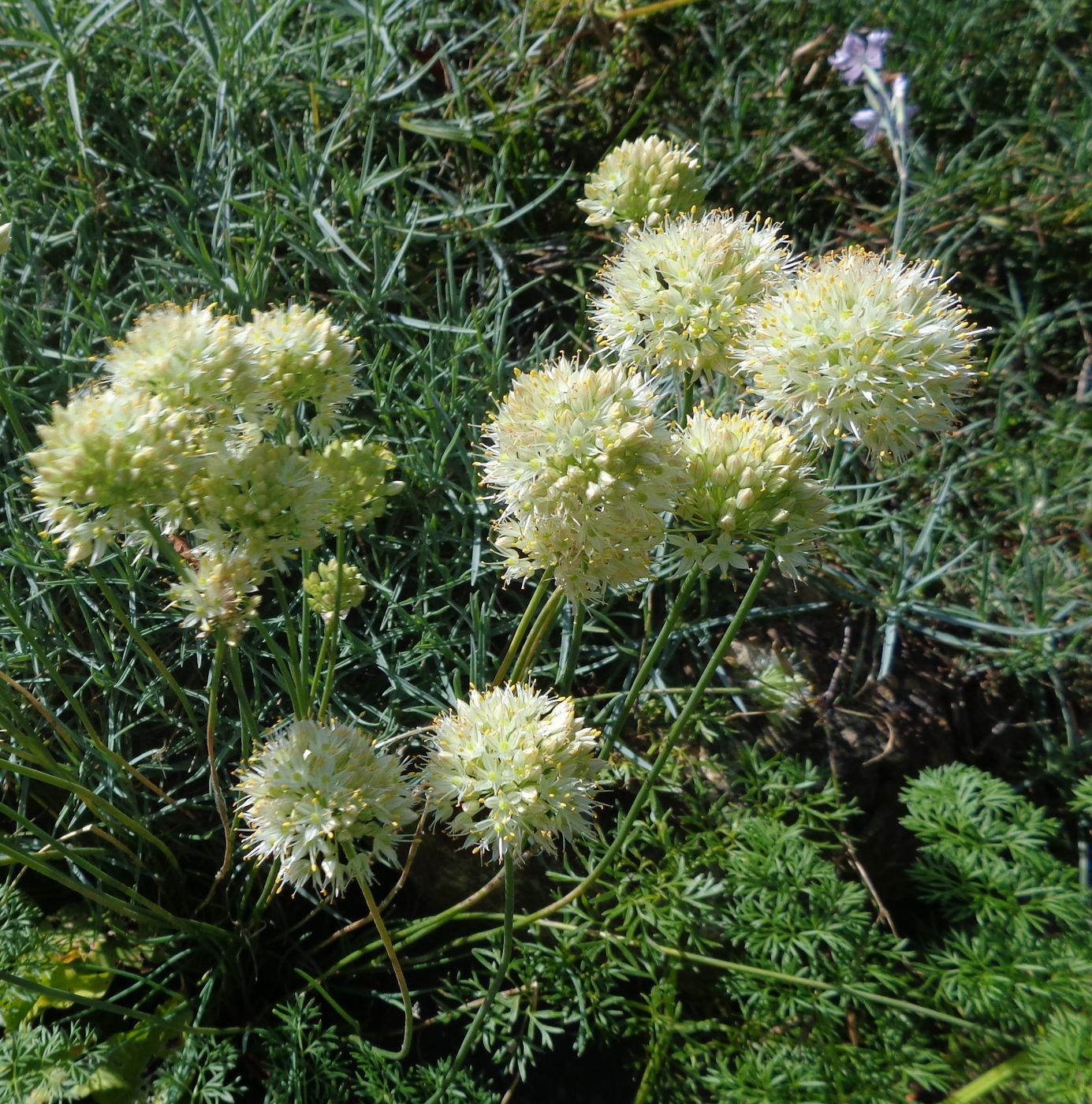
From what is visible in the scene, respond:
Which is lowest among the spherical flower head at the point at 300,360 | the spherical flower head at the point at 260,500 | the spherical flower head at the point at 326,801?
the spherical flower head at the point at 326,801

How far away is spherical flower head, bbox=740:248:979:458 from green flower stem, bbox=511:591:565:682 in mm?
444

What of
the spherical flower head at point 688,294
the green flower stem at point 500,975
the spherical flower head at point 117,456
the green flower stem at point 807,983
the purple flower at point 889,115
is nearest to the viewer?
the spherical flower head at point 117,456

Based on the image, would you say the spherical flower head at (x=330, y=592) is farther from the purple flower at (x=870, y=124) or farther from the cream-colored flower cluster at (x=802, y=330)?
the purple flower at (x=870, y=124)

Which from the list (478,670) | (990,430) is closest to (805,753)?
(478,670)

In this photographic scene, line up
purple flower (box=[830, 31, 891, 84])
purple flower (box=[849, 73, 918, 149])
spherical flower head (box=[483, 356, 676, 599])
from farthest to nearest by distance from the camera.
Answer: purple flower (box=[830, 31, 891, 84])
purple flower (box=[849, 73, 918, 149])
spherical flower head (box=[483, 356, 676, 599])

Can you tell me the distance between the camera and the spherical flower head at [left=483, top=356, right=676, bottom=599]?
1.16 m

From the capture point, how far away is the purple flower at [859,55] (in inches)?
106

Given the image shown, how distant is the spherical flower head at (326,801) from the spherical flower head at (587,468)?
39 cm

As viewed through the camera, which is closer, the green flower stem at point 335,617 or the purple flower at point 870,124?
A: the green flower stem at point 335,617

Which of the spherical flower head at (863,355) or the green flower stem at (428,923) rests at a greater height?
the spherical flower head at (863,355)

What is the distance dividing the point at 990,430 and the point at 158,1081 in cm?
275

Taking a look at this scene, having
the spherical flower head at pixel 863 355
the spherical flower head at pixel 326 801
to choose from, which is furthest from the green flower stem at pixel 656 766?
the spherical flower head at pixel 326 801

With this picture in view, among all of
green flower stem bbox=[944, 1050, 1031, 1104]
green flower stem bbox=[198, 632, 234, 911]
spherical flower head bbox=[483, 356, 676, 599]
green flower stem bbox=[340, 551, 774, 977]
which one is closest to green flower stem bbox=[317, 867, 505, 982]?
green flower stem bbox=[340, 551, 774, 977]

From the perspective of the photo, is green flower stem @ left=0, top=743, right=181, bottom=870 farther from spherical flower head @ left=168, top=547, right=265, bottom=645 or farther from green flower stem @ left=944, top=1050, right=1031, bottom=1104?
green flower stem @ left=944, top=1050, right=1031, bottom=1104
